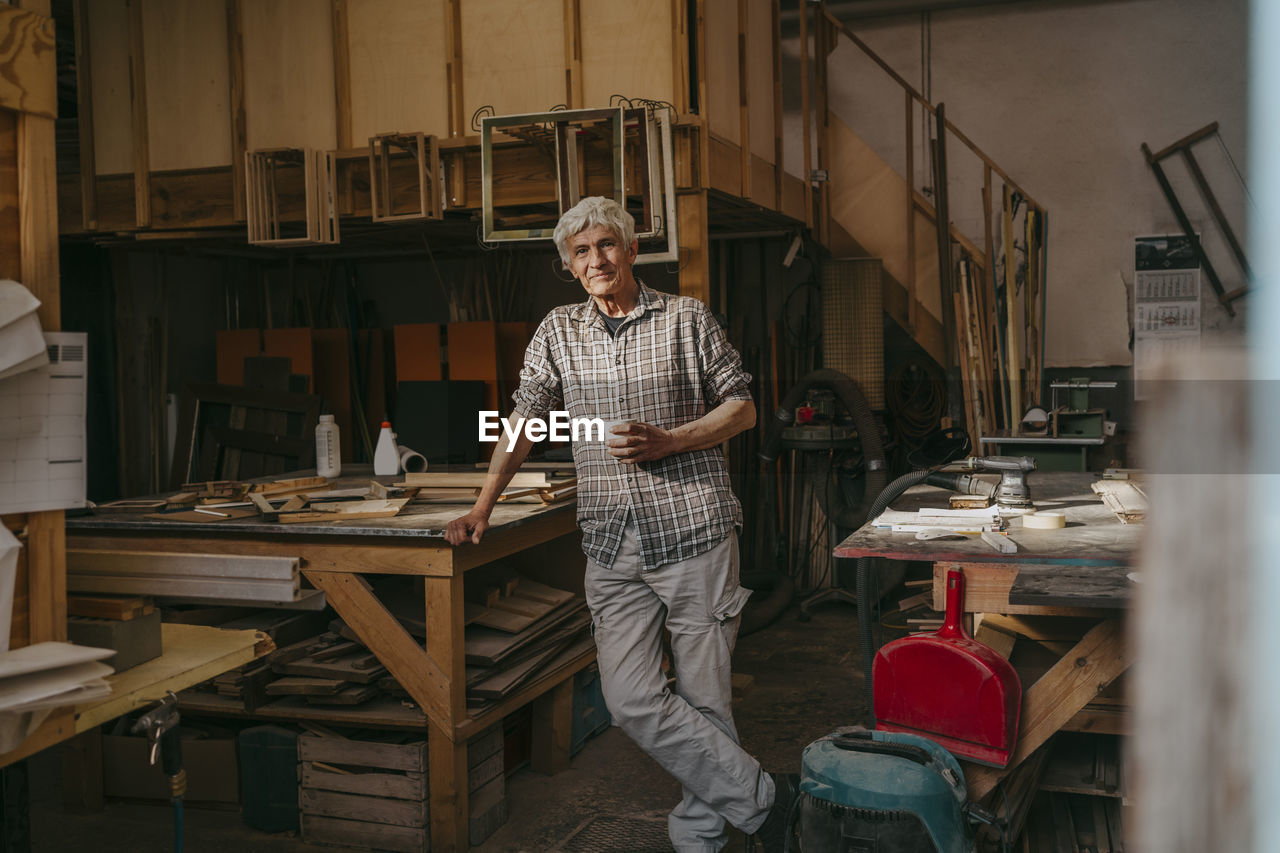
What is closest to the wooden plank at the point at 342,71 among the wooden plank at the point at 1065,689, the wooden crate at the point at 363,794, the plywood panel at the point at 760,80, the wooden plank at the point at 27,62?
the plywood panel at the point at 760,80

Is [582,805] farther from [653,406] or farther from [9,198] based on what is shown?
[9,198]

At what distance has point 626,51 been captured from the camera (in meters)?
4.88

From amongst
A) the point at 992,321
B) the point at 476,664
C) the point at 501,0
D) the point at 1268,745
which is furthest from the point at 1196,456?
the point at 992,321

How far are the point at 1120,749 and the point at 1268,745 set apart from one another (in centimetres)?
292

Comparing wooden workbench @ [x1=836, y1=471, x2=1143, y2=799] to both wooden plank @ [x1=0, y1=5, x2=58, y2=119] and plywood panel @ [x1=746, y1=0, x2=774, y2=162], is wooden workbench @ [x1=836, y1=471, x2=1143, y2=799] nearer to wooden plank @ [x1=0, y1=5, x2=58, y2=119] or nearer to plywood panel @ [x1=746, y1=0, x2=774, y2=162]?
wooden plank @ [x1=0, y1=5, x2=58, y2=119]

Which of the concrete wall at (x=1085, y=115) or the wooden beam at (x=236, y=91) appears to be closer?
the wooden beam at (x=236, y=91)

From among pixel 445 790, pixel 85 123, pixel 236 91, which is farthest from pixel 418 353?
pixel 445 790

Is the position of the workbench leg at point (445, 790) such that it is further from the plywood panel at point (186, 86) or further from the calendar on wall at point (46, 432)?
the plywood panel at point (186, 86)

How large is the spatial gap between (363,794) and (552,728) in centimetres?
84

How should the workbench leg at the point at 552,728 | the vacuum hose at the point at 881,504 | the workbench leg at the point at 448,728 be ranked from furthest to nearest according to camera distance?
1. the workbench leg at the point at 552,728
2. the vacuum hose at the point at 881,504
3. the workbench leg at the point at 448,728

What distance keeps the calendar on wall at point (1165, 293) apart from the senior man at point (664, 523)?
5010 mm

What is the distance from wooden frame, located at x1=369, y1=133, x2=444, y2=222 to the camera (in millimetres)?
4926

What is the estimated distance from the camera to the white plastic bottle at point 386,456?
4.88 m

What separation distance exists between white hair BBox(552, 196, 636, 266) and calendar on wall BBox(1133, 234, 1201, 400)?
5.12 m
